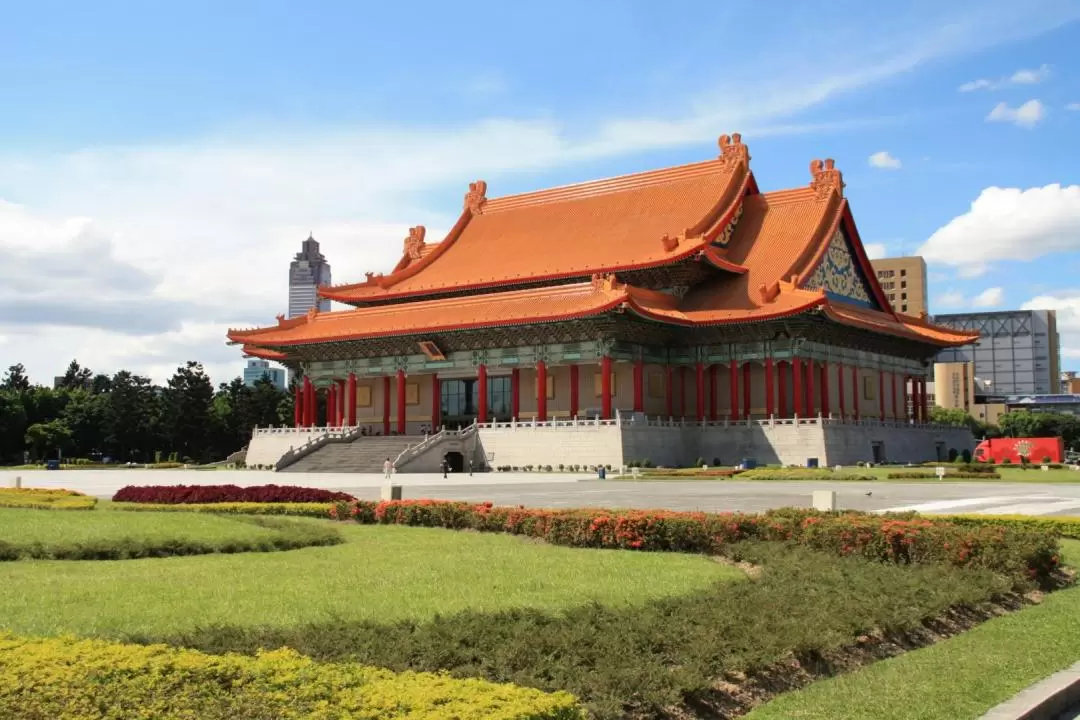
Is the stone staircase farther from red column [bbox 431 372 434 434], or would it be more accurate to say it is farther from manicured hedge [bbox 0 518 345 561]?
manicured hedge [bbox 0 518 345 561]

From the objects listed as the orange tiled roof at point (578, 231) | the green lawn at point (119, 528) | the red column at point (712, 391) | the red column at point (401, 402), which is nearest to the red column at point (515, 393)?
the orange tiled roof at point (578, 231)

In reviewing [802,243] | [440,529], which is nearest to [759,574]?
[440,529]

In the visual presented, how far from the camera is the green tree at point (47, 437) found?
247ft

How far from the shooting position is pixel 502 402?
5806cm

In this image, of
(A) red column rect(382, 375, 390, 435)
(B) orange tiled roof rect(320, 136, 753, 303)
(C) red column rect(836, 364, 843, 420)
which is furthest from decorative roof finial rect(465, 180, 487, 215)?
(C) red column rect(836, 364, 843, 420)

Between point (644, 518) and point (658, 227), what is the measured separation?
140 ft

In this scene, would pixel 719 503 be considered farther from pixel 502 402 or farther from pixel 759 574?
pixel 502 402

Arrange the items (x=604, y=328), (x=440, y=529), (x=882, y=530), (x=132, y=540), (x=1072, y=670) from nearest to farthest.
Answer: (x=1072, y=670) → (x=882, y=530) → (x=132, y=540) → (x=440, y=529) → (x=604, y=328)

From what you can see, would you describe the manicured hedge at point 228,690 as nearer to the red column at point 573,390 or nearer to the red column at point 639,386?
the red column at point 639,386

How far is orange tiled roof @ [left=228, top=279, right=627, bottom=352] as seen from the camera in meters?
50.4

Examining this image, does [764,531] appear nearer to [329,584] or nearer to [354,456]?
[329,584]

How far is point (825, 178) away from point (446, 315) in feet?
71.3

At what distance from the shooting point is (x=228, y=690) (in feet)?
21.0

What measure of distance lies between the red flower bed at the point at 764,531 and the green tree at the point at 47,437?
2480 inches
